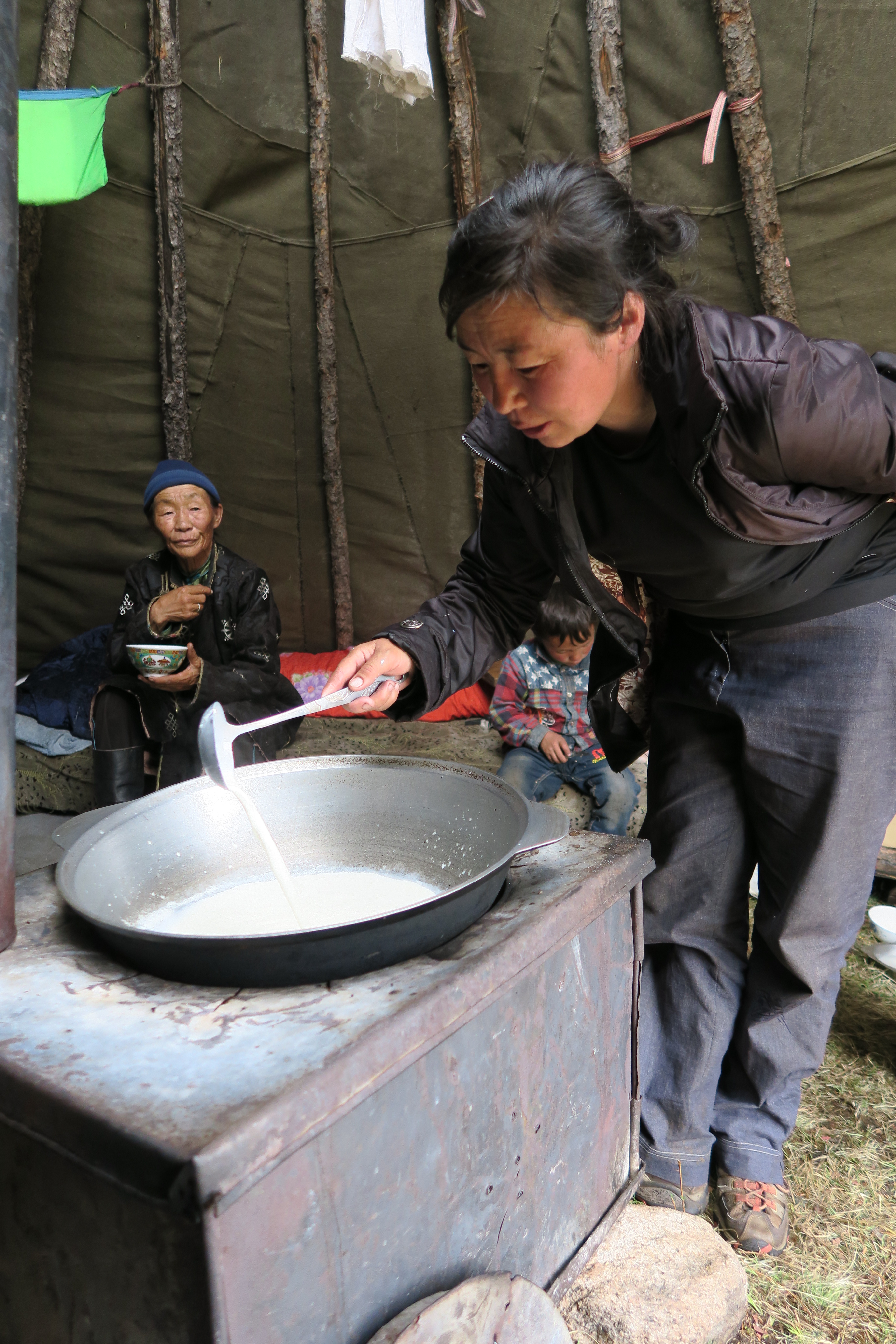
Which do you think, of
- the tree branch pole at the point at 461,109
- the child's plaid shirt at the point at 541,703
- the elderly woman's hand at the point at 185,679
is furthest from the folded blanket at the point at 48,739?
the tree branch pole at the point at 461,109

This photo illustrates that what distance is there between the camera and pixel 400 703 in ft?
4.59

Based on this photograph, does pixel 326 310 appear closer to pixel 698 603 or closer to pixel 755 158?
pixel 755 158

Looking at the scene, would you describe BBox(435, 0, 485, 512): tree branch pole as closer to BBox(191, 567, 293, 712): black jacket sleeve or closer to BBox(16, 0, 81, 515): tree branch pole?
BBox(191, 567, 293, 712): black jacket sleeve

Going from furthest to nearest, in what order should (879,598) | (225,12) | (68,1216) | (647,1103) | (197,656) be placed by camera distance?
(225,12)
(197,656)
(647,1103)
(879,598)
(68,1216)

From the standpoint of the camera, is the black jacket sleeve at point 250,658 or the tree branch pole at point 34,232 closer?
the black jacket sleeve at point 250,658

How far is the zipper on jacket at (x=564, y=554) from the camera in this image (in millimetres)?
1369

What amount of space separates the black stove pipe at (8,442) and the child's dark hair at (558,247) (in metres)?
0.49

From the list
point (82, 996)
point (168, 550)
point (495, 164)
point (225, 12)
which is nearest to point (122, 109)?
point (225, 12)

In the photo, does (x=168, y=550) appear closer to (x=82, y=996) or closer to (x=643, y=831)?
(x=643, y=831)

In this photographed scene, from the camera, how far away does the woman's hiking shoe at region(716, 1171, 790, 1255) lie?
1.52 meters

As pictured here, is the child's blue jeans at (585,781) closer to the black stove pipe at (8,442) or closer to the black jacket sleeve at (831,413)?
the black jacket sleeve at (831,413)

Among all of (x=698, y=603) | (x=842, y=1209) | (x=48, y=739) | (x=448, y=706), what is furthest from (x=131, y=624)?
(x=842, y=1209)

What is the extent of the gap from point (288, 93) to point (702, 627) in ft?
12.3

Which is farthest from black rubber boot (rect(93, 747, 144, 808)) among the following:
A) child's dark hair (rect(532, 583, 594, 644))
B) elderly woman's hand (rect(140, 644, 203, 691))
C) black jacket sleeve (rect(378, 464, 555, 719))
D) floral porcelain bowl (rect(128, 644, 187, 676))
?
black jacket sleeve (rect(378, 464, 555, 719))
